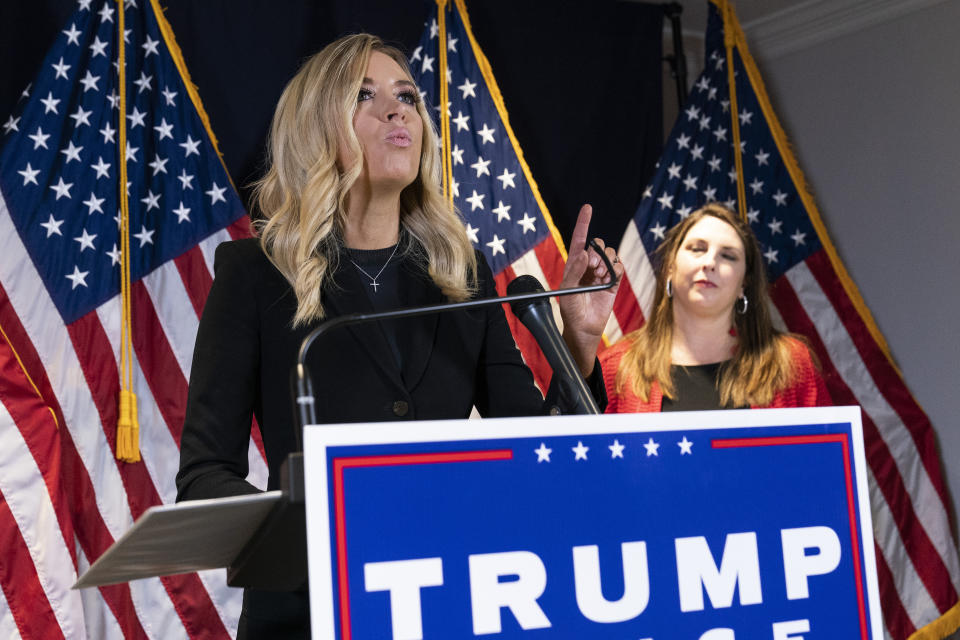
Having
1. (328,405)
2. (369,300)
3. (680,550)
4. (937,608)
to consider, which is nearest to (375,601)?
(680,550)

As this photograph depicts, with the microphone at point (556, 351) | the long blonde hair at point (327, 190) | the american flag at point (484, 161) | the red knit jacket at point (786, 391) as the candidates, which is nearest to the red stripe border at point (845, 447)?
the microphone at point (556, 351)

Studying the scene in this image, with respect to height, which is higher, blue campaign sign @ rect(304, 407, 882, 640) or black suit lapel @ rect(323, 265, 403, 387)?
black suit lapel @ rect(323, 265, 403, 387)

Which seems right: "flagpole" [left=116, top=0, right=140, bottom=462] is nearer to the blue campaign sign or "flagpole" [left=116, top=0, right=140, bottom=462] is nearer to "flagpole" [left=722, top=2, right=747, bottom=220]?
the blue campaign sign

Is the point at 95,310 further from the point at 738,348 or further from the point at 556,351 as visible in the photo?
the point at 556,351

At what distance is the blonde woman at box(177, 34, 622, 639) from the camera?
3.89 ft

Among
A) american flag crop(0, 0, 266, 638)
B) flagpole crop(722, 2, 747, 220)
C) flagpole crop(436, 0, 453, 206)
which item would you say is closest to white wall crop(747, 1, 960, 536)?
flagpole crop(722, 2, 747, 220)

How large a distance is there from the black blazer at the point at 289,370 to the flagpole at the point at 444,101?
6.37 feet

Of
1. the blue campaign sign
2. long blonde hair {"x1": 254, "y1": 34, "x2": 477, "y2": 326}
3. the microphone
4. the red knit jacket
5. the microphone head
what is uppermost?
long blonde hair {"x1": 254, "y1": 34, "x2": 477, "y2": 326}

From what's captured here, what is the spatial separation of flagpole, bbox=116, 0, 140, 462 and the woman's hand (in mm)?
1643

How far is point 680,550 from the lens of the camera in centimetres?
87

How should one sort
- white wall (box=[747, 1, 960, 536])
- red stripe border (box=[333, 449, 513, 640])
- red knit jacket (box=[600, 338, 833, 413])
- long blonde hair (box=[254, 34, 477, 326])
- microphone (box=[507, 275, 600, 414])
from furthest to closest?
white wall (box=[747, 1, 960, 536])
red knit jacket (box=[600, 338, 833, 413])
long blonde hair (box=[254, 34, 477, 326])
microphone (box=[507, 275, 600, 414])
red stripe border (box=[333, 449, 513, 640])

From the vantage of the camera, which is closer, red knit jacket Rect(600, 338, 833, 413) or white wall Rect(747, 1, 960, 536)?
red knit jacket Rect(600, 338, 833, 413)

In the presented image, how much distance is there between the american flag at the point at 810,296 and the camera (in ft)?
11.6

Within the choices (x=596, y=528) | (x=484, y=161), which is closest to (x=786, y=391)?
(x=484, y=161)
